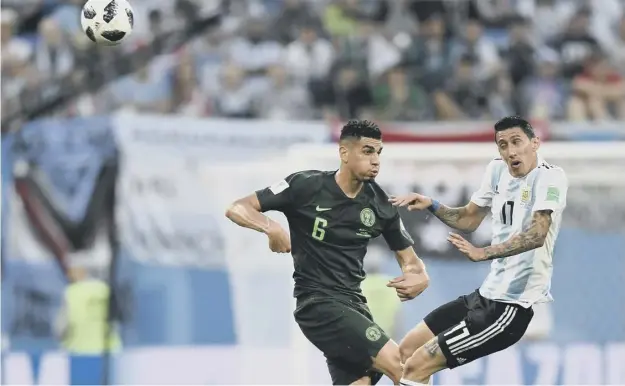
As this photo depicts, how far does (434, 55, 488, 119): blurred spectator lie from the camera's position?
14.2 metres

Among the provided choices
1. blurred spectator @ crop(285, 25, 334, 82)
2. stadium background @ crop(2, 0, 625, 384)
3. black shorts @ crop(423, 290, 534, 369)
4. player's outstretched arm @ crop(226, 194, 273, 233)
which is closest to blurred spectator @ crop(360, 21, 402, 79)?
blurred spectator @ crop(285, 25, 334, 82)

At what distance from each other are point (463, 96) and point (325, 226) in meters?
6.84

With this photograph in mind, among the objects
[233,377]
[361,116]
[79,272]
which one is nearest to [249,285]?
[233,377]

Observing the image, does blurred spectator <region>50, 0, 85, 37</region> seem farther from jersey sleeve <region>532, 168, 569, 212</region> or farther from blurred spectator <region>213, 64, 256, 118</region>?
jersey sleeve <region>532, 168, 569, 212</region>

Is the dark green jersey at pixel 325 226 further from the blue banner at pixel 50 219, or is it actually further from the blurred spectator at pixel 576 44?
the blurred spectator at pixel 576 44

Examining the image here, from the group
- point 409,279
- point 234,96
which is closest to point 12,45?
point 234,96

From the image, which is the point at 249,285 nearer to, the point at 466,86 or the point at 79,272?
the point at 79,272

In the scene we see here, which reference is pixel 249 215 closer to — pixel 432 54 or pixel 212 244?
pixel 212 244

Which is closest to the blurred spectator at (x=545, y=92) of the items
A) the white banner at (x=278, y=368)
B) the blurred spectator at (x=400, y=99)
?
the blurred spectator at (x=400, y=99)

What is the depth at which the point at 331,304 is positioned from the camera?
787 centimetres

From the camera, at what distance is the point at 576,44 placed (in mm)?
15219

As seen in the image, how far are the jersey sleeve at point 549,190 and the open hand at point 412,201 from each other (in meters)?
0.80

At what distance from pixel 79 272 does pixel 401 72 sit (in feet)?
15.5

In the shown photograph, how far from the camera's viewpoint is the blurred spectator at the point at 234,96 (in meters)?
14.0
